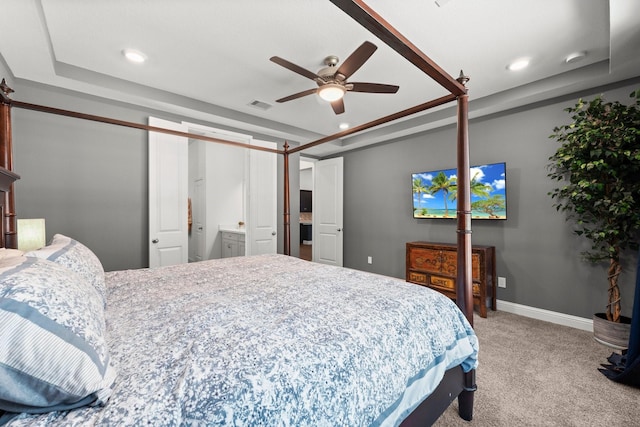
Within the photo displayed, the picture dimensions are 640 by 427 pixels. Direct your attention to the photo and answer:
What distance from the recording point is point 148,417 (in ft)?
2.05

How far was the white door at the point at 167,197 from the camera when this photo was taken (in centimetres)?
317

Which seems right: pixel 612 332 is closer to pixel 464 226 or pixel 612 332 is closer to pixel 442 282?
pixel 442 282

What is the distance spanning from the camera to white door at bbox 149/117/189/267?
3170mm

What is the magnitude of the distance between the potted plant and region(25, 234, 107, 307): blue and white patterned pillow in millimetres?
3497

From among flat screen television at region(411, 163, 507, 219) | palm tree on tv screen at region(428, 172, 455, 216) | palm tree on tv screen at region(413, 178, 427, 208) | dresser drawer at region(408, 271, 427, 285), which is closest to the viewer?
flat screen television at region(411, 163, 507, 219)

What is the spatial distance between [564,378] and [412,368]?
1.66m

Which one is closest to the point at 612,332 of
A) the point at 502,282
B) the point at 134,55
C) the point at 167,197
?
the point at 502,282

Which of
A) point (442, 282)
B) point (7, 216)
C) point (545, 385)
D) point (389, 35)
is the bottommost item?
point (545, 385)

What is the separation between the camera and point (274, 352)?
0.84 metres

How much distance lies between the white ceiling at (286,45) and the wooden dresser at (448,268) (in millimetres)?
1688

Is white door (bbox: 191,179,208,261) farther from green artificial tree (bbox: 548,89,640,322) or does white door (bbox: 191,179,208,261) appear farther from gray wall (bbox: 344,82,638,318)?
green artificial tree (bbox: 548,89,640,322)

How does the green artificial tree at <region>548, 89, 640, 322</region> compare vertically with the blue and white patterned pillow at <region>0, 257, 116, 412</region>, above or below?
above

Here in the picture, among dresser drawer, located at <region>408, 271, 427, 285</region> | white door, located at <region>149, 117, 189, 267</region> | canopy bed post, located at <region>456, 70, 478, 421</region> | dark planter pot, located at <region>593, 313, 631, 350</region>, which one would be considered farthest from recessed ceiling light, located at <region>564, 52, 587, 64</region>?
white door, located at <region>149, 117, 189, 267</region>

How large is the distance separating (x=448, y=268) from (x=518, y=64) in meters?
2.20
